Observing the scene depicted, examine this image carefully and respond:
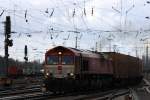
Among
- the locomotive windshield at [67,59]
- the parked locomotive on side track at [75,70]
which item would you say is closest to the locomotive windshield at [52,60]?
the parked locomotive on side track at [75,70]

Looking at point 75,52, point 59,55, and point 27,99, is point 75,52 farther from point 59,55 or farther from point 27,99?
point 27,99

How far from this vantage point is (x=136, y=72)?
195 feet

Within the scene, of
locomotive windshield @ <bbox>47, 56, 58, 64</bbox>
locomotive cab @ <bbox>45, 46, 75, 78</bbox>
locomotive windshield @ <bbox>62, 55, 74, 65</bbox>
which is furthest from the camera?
locomotive windshield @ <bbox>47, 56, 58, 64</bbox>

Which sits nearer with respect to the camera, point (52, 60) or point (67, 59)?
point (67, 59)

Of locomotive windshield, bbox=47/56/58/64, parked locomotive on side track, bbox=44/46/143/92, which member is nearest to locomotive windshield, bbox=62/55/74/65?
parked locomotive on side track, bbox=44/46/143/92

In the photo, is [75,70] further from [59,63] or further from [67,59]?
[59,63]

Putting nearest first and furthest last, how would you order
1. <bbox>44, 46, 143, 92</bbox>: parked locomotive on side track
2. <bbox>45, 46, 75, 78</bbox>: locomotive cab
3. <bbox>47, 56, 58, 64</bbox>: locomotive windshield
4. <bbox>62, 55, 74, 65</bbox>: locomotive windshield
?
<bbox>44, 46, 143, 92</bbox>: parked locomotive on side track, <bbox>45, 46, 75, 78</bbox>: locomotive cab, <bbox>62, 55, 74, 65</bbox>: locomotive windshield, <bbox>47, 56, 58, 64</bbox>: locomotive windshield

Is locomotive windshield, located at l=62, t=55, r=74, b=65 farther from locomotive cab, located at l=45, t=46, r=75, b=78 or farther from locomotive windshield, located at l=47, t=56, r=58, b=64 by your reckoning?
locomotive windshield, located at l=47, t=56, r=58, b=64

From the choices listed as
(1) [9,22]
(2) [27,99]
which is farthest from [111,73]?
(2) [27,99]

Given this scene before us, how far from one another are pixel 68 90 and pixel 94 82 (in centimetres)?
491

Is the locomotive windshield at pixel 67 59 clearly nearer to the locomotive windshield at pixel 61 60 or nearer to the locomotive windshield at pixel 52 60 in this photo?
the locomotive windshield at pixel 61 60

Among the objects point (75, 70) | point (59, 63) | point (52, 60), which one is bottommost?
point (75, 70)

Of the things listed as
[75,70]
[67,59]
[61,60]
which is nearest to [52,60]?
[61,60]

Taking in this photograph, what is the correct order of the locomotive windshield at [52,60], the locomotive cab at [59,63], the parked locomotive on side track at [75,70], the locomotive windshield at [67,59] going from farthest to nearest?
the locomotive windshield at [52,60] < the locomotive windshield at [67,59] < the locomotive cab at [59,63] < the parked locomotive on side track at [75,70]
